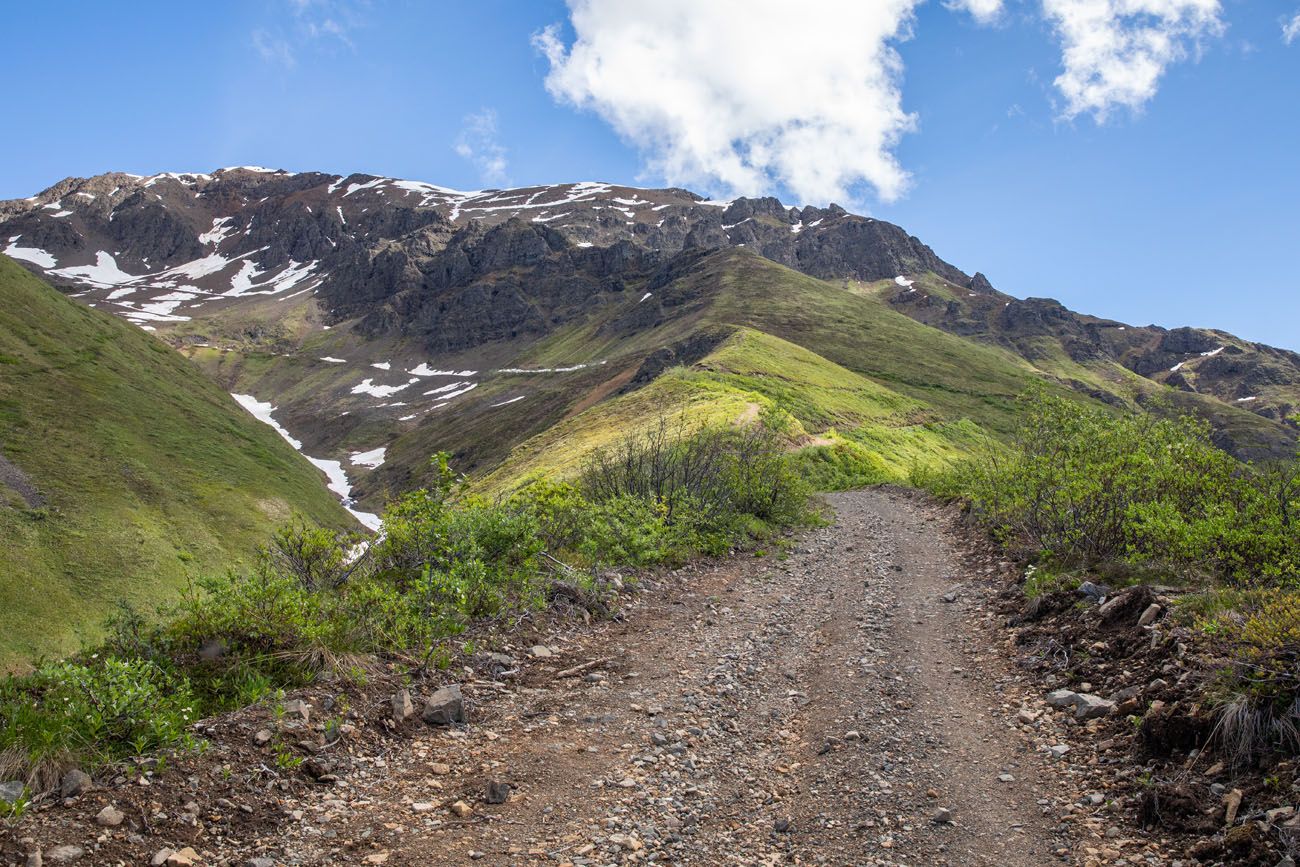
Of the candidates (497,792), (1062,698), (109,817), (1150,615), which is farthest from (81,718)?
(1150,615)

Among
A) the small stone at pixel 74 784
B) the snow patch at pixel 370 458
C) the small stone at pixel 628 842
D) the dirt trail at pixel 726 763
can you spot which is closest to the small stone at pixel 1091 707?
the dirt trail at pixel 726 763

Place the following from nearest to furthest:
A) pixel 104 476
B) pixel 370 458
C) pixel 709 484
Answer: pixel 709 484
pixel 104 476
pixel 370 458

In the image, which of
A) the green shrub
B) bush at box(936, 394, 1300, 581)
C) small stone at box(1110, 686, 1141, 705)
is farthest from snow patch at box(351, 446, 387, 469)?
small stone at box(1110, 686, 1141, 705)

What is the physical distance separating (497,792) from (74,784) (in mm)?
2989

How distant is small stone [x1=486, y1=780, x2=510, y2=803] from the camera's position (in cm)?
560

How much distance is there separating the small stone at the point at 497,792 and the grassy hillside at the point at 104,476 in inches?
1111

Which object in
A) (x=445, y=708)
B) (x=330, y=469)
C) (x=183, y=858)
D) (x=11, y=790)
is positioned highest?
(x=11, y=790)

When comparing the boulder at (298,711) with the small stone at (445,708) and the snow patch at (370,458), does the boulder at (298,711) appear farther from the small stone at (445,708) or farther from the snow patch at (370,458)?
the snow patch at (370,458)

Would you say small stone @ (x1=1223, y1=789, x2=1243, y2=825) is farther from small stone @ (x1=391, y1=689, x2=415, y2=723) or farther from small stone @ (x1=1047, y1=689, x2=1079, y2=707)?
small stone @ (x1=391, y1=689, x2=415, y2=723)

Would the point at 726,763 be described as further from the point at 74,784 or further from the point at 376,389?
the point at 376,389

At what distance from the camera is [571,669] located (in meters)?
8.61

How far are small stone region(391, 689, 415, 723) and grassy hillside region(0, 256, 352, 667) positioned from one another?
2650 cm

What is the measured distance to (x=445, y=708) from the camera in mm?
6953

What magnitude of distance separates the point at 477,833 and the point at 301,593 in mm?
3768
